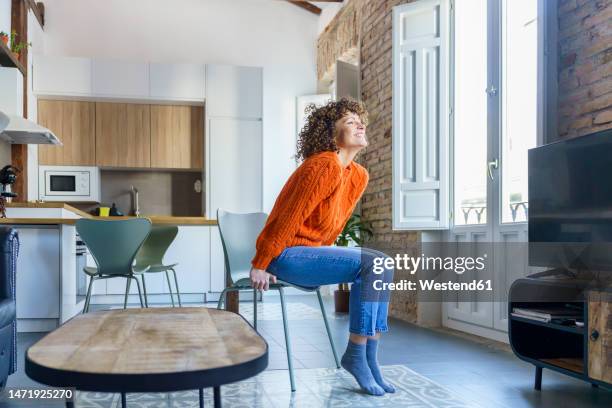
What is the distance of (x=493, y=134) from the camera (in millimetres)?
4281

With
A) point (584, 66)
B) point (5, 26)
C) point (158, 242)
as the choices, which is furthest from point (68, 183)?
point (584, 66)

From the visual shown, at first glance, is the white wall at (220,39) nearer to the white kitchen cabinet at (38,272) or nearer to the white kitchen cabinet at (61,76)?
the white kitchen cabinet at (61,76)

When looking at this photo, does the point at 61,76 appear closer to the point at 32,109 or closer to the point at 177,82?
the point at 32,109

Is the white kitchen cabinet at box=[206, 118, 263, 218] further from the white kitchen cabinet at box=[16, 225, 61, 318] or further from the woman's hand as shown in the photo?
the woman's hand

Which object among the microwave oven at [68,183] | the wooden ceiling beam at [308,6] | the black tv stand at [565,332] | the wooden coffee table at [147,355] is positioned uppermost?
the wooden ceiling beam at [308,6]

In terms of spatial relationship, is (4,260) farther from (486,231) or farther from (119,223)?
(486,231)

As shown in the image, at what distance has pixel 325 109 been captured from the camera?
2979mm

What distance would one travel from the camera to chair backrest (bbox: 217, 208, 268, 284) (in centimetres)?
347

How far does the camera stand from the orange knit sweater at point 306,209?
266cm

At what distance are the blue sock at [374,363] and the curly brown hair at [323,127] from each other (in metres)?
0.89

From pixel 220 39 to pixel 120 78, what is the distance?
151cm

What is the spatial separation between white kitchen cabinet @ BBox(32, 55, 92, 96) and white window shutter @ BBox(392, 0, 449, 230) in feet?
13.0

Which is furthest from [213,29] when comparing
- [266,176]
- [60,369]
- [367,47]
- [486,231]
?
[60,369]

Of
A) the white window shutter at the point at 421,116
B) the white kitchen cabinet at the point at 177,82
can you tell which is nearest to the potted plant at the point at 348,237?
the white window shutter at the point at 421,116
